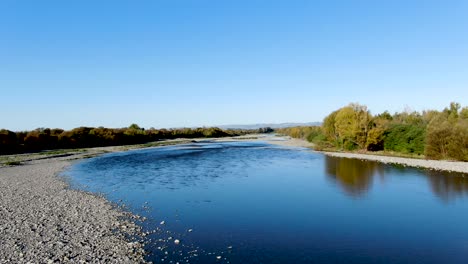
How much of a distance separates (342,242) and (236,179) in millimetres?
18167

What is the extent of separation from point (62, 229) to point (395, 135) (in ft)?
170

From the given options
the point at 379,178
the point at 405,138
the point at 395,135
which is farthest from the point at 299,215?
the point at 395,135

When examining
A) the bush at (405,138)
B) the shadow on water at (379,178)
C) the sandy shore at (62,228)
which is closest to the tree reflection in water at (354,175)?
the shadow on water at (379,178)

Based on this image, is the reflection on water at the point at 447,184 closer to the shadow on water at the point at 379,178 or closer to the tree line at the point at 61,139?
the shadow on water at the point at 379,178

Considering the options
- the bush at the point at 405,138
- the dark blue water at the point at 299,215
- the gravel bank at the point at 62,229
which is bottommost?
the dark blue water at the point at 299,215

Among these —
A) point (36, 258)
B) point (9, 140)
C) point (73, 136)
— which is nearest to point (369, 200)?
point (36, 258)

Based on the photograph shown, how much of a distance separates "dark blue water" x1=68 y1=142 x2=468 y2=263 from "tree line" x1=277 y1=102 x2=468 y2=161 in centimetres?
1174

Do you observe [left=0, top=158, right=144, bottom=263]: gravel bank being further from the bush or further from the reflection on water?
the bush

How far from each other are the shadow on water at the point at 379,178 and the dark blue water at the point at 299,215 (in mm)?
87

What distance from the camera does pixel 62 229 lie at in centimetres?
1484

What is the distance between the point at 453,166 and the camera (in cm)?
3684

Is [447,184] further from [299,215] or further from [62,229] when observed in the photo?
[62,229]

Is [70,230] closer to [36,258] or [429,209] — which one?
[36,258]

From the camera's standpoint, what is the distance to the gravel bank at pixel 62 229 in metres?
11.7
